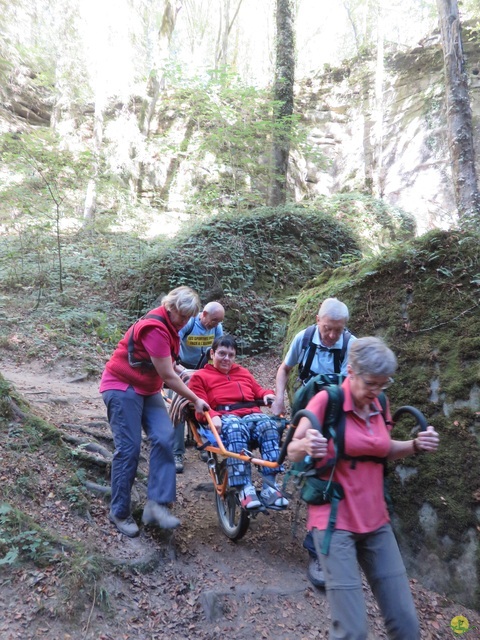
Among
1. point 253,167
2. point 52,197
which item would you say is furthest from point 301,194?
point 52,197

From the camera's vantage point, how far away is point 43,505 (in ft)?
11.2

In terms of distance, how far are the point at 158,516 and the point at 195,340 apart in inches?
85.2

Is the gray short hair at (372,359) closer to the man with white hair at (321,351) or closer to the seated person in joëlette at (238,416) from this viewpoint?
the man with white hair at (321,351)

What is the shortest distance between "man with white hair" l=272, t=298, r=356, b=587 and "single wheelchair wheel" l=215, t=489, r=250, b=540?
0.55 meters

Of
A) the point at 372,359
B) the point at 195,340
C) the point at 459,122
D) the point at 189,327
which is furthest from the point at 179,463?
the point at 459,122

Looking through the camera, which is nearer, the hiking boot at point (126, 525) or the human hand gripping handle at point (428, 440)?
the human hand gripping handle at point (428, 440)

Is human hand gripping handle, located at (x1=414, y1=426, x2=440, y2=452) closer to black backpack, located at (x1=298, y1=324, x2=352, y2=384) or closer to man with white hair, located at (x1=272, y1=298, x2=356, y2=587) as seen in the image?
man with white hair, located at (x1=272, y1=298, x2=356, y2=587)

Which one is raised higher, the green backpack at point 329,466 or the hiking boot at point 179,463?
the green backpack at point 329,466

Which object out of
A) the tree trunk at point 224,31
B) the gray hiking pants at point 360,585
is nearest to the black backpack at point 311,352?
the gray hiking pants at point 360,585

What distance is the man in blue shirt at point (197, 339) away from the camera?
5.07m

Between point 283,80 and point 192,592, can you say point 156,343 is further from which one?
point 283,80

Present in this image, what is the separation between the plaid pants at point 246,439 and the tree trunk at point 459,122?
686 cm

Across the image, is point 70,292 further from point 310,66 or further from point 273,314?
point 310,66

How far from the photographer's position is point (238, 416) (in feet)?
13.9
